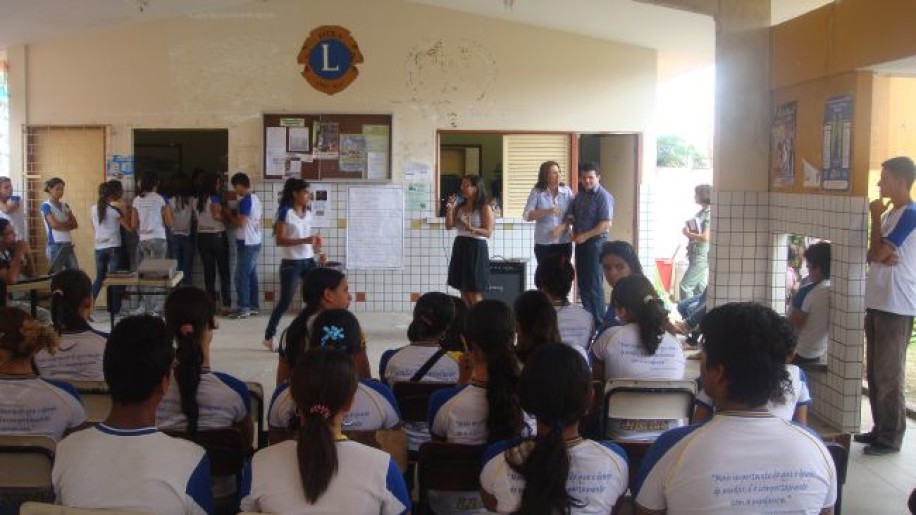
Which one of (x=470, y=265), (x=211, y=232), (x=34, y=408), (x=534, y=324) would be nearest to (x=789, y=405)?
(x=534, y=324)

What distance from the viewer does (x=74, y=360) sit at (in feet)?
11.8

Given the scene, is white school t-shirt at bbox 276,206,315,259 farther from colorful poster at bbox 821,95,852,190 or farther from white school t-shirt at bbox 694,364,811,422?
white school t-shirt at bbox 694,364,811,422

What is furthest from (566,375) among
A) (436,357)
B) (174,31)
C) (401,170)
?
(174,31)

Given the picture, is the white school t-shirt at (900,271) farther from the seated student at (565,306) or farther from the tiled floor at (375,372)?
the seated student at (565,306)

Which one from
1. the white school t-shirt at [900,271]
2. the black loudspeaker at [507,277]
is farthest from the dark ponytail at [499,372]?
the black loudspeaker at [507,277]

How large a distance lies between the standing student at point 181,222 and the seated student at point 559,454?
7398 mm

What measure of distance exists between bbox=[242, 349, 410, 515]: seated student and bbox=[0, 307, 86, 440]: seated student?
993 mm

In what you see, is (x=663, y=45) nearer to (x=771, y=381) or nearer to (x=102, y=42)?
(x=102, y=42)

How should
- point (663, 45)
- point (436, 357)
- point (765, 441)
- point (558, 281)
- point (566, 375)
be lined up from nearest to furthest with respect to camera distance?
point (765, 441), point (566, 375), point (436, 357), point (558, 281), point (663, 45)

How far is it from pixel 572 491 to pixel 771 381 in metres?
0.53

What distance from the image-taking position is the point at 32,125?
911 centimetres

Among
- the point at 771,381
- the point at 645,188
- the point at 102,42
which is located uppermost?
the point at 102,42

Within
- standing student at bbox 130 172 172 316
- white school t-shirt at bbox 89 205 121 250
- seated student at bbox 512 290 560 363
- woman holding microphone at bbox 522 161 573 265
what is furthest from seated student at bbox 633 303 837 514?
white school t-shirt at bbox 89 205 121 250

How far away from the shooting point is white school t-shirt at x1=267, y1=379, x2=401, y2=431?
284 cm
